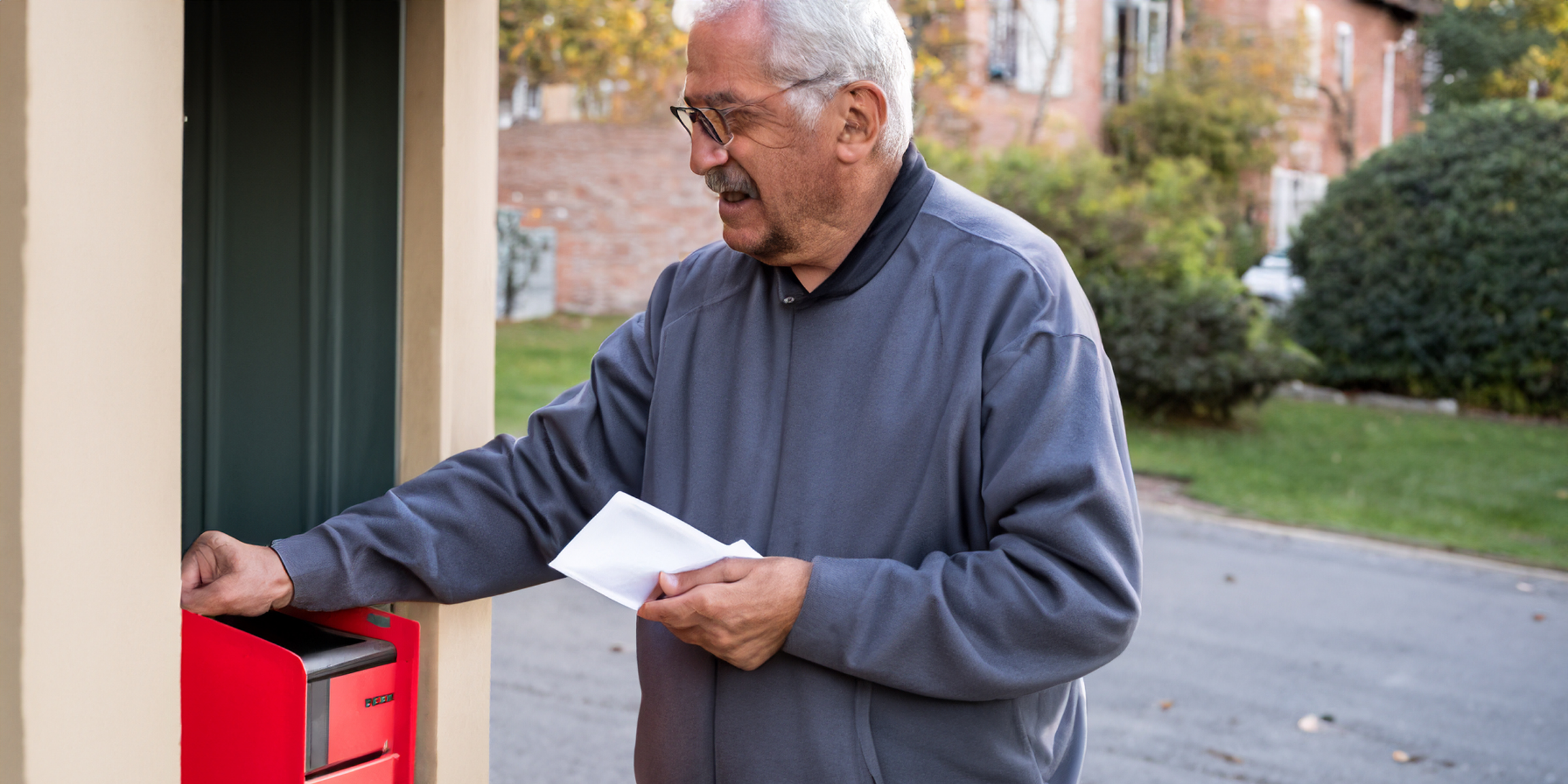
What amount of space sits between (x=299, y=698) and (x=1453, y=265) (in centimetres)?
1297

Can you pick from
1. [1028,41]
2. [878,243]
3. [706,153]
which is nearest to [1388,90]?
[1028,41]

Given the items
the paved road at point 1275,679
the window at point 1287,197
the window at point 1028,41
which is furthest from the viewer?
the window at point 1287,197

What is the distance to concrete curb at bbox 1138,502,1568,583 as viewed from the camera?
755 centimetres

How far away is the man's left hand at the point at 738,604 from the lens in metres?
1.70

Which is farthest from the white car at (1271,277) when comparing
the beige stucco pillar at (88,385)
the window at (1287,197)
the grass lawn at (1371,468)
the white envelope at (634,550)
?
the beige stucco pillar at (88,385)

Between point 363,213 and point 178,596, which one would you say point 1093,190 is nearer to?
point 363,213

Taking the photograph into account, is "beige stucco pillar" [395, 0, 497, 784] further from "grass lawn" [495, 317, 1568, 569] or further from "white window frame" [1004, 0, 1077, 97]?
"white window frame" [1004, 0, 1077, 97]

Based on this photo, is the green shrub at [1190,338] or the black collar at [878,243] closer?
the black collar at [878,243]

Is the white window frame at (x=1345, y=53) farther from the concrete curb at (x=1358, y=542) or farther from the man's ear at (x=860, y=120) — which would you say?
the man's ear at (x=860, y=120)

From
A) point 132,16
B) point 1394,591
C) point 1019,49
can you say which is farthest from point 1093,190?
point 132,16

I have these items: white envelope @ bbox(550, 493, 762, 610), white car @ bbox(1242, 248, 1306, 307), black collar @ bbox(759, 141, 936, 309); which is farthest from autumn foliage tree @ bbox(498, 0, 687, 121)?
white car @ bbox(1242, 248, 1306, 307)

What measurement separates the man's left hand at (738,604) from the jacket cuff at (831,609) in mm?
16

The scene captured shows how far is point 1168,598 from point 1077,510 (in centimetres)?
542

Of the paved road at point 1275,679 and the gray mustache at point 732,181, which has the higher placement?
the gray mustache at point 732,181
